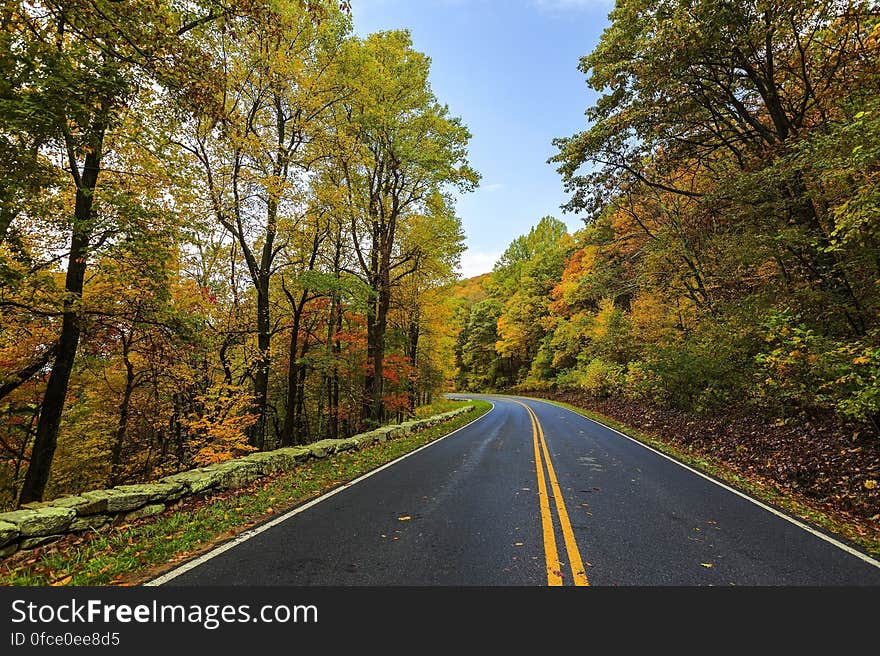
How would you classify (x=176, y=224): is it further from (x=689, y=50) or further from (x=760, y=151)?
(x=760, y=151)

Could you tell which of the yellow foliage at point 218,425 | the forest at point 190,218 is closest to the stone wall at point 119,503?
the forest at point 190,218

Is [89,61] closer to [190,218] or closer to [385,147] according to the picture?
[190,218]

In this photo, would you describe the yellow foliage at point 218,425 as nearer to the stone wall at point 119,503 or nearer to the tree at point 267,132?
the tree at point 267,132

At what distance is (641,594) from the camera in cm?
305

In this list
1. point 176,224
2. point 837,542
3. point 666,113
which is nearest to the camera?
point 837,542

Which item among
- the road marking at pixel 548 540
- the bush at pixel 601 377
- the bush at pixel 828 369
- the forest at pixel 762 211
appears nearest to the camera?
the road marking at pixel 548 540

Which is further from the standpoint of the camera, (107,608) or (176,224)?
(176,224)

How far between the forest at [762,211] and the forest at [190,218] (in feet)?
20.9

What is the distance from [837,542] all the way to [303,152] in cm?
1532

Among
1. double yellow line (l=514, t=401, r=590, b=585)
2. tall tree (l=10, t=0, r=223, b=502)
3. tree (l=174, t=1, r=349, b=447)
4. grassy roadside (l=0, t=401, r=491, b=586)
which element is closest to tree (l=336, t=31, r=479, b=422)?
tree (l=174, t=1, r=349, b=447)

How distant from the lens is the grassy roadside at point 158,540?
3336 mm

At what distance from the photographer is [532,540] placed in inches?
160

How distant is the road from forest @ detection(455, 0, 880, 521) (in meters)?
2.68

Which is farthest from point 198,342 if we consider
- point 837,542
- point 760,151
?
point 760,151
